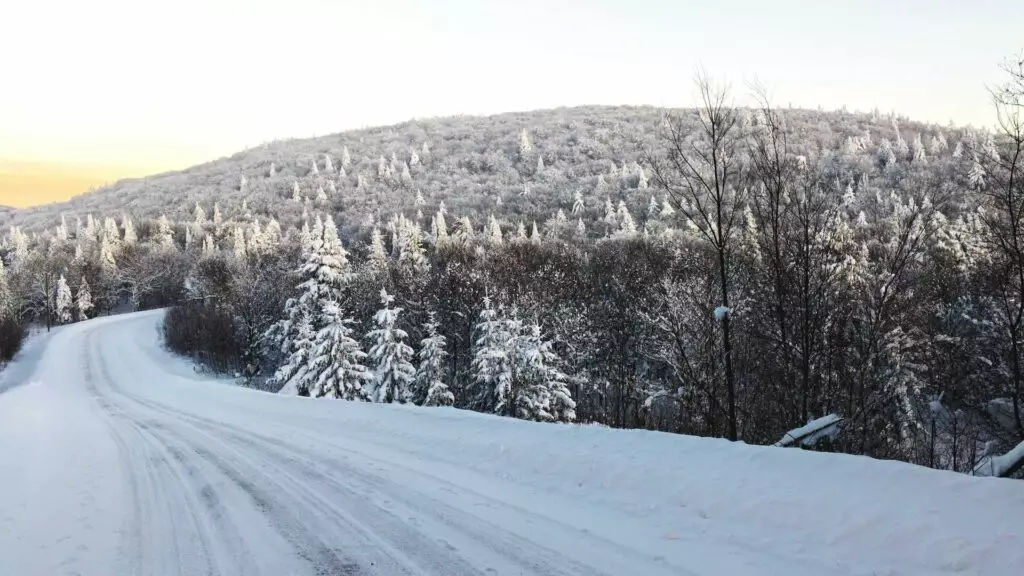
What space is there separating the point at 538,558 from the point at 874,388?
35.7 feet

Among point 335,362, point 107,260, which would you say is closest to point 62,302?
point 107,260

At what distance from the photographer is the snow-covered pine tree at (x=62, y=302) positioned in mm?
78375

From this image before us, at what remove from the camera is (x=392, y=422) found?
35.0ft

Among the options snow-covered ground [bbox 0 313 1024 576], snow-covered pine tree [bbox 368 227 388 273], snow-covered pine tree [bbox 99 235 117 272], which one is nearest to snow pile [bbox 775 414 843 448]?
snow-covered ground [bbox 0 313 1024 576]

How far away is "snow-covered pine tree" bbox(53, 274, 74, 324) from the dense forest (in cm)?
43

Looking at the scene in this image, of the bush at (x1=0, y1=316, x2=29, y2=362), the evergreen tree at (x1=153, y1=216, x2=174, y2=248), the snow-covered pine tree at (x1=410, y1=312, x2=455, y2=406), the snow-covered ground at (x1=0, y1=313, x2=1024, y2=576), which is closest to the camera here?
the snow-covered ground at (x1=0, y1=313, x2=1024, y2=576)

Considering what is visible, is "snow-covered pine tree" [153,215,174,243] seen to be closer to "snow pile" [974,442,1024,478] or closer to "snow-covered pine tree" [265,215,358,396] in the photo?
"snow-covered pine tree" [265,215,358,396]

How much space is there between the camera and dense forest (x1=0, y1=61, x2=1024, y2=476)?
936 centimetres

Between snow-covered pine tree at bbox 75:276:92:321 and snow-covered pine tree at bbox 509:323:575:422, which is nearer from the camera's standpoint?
snow-covered pine tree at bbox 509:323:575:422

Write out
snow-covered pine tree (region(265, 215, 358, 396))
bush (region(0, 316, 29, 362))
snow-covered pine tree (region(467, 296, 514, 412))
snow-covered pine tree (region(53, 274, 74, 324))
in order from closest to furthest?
snow-covered pine tree (region(467, 296, 514, 412)), snow-covered pine tree (region(265, 215, 358, 396)), bush (region(0, 316, 29, 362)), snow-covered pine tree (region(53, 274, 74, 324))

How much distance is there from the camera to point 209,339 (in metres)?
49.3

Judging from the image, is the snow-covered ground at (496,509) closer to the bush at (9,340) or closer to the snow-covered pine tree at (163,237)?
the bush at (9,340)

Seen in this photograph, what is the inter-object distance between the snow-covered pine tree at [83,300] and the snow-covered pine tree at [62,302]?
3.89 feet

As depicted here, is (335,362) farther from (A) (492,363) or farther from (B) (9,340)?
(B) (9,340)
